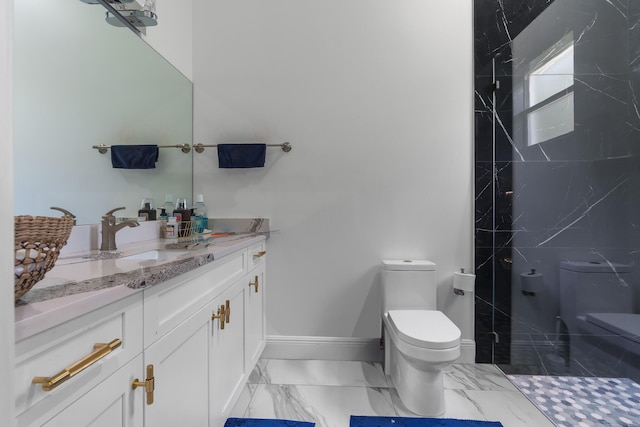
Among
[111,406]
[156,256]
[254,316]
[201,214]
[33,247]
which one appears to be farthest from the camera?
[201,214]

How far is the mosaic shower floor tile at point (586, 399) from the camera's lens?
1.53 m

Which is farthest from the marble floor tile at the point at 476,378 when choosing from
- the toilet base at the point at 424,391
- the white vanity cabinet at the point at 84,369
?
the white vanity cabinet at the point at 84,369

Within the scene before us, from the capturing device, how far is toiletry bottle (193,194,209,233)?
1.96 m

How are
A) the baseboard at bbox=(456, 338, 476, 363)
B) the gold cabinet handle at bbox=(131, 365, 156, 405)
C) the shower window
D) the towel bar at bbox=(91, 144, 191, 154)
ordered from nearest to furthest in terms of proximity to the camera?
the gold cabinet handle at bbox=(131, 365, 156, 405) < the towel bar at bbox=(91, 144, 191, 154) < the shower window < the baseboard at bbox=(456, 338, 476, 363)

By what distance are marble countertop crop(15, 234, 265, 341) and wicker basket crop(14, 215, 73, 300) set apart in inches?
1.8

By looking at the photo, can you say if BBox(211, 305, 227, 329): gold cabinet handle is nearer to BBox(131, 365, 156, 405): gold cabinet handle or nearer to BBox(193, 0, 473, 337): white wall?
BBox(131, 365, 156, 405): gold cabinet handle

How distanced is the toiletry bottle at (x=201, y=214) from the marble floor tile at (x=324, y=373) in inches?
39.8

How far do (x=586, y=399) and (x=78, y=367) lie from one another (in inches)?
89.3

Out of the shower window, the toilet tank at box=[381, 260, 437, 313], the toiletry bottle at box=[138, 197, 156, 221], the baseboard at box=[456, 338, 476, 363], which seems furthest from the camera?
the baseboard at box=[456, 338, 476, 363]

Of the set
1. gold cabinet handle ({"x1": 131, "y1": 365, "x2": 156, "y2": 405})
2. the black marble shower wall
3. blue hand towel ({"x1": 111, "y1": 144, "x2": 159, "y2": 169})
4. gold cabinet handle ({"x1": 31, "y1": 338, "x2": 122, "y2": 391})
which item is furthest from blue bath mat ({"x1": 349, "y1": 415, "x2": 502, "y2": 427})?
blue hand towel ({"x1": 111, "y1": 144, "x2": 159, "y2": 169})

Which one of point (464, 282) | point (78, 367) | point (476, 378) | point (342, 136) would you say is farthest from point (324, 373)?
point (78, 367)

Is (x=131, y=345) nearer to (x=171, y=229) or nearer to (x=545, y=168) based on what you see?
(x=171, y=229)

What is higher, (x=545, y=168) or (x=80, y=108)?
(x=80, y=108)

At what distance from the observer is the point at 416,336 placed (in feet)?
4.91
